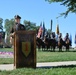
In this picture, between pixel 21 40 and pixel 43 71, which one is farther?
pixel 21 40

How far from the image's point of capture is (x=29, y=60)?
12102 millimetres

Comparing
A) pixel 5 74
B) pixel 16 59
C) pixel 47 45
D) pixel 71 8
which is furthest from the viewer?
pixel 47 45

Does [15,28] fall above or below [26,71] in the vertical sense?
above

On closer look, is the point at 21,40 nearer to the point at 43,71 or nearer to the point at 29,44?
the point at 29,44

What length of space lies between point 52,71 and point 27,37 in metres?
2.03

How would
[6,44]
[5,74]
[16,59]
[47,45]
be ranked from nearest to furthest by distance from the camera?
1. [5,74]
2. [16,59]
3. [47,45]
4. [6,44]

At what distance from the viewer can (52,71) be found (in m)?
10.6

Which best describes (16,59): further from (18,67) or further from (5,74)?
(5,74)

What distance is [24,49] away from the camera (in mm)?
11961

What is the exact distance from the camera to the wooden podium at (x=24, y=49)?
1195cm

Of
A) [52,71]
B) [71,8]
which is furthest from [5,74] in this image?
[71,8]

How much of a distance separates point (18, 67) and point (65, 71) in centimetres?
215

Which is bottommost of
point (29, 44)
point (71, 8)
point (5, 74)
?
point (5, 74)

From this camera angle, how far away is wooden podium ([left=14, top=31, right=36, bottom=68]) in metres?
12.0
